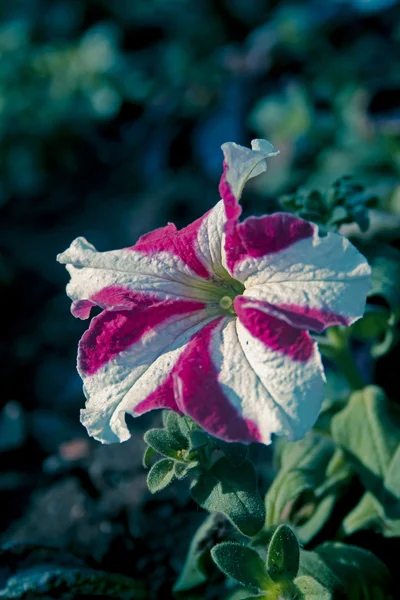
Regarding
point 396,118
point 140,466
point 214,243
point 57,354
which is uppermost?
point 214,243

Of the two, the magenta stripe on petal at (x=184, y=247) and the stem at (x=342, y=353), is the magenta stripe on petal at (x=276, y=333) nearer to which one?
the magenta stripe on petal at (x=184, y=247)

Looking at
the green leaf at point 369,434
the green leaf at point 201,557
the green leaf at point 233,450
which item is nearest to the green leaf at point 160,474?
the green leaf at point 233,450

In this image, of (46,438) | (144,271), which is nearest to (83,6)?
(46,438)

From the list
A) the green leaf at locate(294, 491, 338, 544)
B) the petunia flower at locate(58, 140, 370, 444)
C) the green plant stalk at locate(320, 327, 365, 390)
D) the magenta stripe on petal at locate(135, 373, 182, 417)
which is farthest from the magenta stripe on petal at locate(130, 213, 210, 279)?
the green leaf at locate(294, 491, 338, 544)

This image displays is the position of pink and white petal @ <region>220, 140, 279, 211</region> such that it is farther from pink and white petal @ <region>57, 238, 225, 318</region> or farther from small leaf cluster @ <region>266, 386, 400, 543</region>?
small leaf cluster @ <region>266, 386, 400, 543</region>

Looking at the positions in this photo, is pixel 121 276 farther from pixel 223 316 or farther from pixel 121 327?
pixel 223 316

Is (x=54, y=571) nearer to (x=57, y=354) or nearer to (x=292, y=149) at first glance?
(x=57, y=354)
